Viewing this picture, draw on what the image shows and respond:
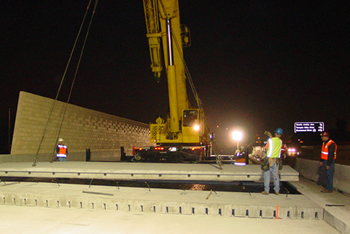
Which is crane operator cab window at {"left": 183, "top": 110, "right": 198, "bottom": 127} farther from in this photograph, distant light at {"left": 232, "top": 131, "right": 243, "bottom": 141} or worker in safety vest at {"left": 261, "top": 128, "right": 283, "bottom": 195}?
worker in safety vest at {"left": 261, "top": 128, "right": 283, "bottom": 195}

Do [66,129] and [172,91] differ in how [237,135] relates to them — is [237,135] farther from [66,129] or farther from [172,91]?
[66,129]

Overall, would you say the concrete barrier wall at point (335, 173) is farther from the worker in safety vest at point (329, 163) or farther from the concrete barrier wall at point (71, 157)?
the concrete barrier wall at point (71, 157)

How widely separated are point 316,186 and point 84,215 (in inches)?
269

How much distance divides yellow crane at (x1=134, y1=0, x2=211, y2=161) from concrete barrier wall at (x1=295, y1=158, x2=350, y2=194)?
566 centimetres

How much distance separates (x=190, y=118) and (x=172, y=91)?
174cm

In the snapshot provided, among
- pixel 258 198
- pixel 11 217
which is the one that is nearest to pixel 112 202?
pixel 11 217

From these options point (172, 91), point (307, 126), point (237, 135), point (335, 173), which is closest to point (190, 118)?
point (172, 91)

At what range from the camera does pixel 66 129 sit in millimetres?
21234

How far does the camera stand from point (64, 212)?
7.06 metres

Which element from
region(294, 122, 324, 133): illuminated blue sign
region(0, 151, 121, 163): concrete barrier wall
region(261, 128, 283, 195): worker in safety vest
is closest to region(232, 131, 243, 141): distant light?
A: region(261, 128, 283, 195): worker in safety vest

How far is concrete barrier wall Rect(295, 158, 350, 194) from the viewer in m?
7.96

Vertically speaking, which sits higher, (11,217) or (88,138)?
(88,138)

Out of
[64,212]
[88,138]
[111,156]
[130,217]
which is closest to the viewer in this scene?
[130,217]

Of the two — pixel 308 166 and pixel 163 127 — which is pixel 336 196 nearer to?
pixel 308 166
